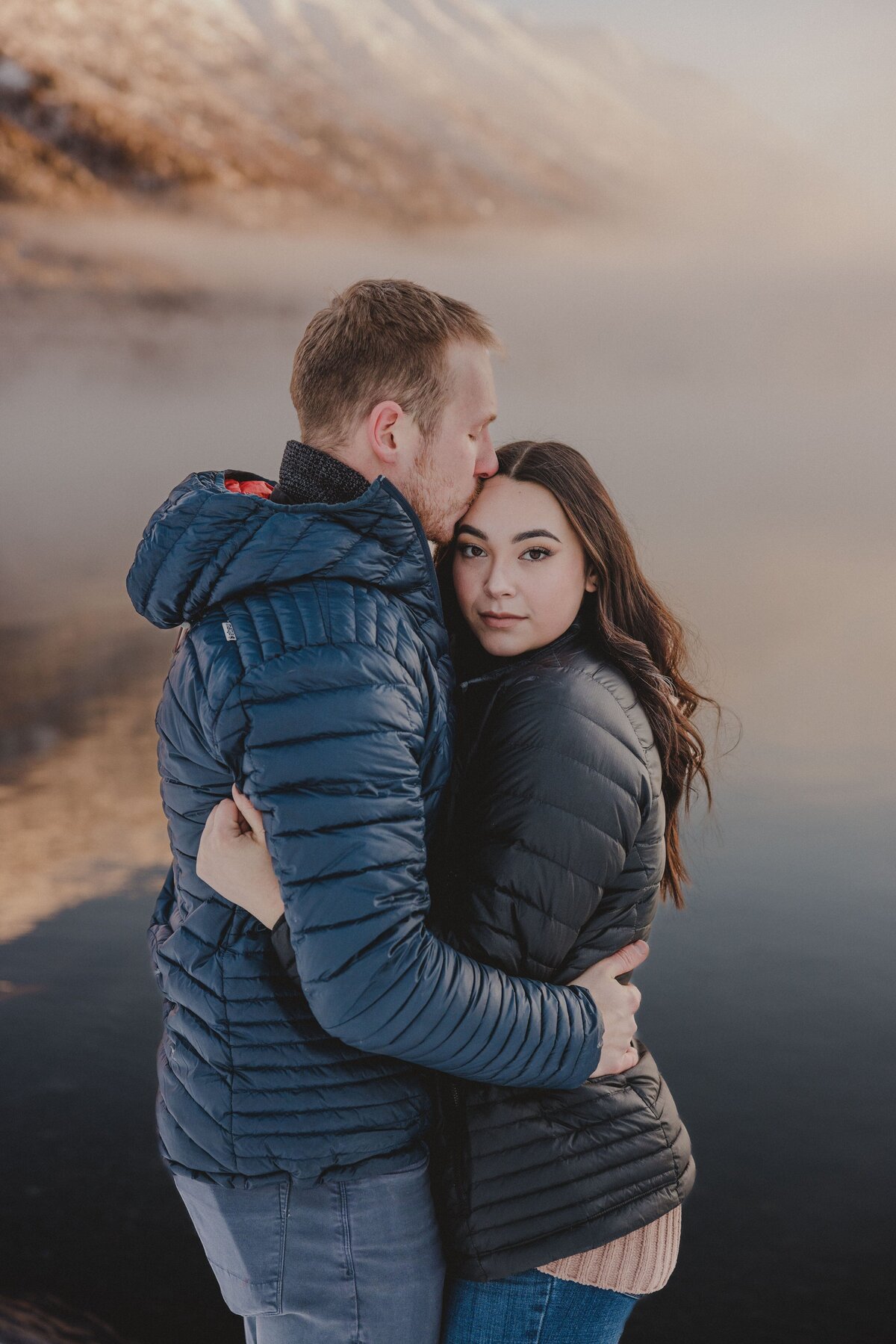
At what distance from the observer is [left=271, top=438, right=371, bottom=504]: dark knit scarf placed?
1.34 meters

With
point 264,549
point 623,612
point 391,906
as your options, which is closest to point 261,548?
point 264,549

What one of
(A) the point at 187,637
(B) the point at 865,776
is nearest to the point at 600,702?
(A) the point at 187,637

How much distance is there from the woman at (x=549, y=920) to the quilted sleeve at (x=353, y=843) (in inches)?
4.6

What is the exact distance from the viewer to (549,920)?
1.30 meters

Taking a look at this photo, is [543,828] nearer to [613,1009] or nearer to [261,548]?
[613,1009]

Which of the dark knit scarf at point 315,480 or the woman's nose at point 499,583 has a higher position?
the dark knit scarf at point 315,480

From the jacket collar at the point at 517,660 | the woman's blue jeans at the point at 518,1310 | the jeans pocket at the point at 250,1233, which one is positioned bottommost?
the woman's blue jeans at the point at 518,1310

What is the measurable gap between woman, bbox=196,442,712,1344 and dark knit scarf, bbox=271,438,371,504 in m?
0.30

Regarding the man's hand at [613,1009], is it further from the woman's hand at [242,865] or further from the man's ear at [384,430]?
the man's ear at [384,430]

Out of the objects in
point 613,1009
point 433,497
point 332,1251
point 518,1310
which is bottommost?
point 518,1310

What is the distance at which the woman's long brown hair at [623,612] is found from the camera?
1.58m

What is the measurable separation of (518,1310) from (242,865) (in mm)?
723

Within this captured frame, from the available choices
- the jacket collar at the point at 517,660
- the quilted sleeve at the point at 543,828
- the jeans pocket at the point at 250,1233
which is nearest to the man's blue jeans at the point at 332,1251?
the jeans pocket at the point at 250,1233

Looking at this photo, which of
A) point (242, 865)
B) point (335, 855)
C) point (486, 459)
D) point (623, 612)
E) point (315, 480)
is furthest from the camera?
point (623, 612)
